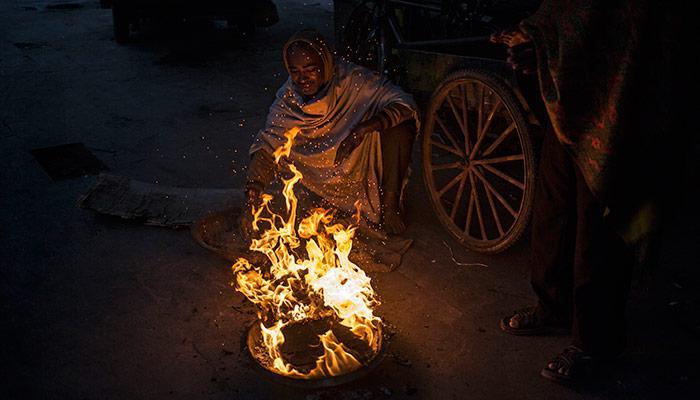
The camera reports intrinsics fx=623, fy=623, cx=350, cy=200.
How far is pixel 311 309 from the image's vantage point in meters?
3.10

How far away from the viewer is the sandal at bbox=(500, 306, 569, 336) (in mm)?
3232

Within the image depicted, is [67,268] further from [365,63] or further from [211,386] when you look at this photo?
[365,63]

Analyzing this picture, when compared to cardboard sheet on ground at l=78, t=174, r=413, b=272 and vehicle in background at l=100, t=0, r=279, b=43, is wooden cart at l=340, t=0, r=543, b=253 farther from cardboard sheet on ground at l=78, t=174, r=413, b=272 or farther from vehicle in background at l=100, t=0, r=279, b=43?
vehicle in background at l=100, t=0, r=279, b=43

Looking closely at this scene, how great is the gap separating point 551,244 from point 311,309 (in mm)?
1214

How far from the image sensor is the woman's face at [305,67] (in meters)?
3.78

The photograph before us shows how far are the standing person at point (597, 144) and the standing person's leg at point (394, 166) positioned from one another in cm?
118

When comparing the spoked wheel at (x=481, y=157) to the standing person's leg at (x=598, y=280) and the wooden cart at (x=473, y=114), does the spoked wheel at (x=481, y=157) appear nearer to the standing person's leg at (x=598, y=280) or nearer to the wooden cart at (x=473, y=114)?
the wooden cart at (x=473, y=114)

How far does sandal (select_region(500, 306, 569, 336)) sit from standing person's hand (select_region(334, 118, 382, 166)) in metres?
1.33

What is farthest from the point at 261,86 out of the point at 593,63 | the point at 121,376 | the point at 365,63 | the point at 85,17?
the point at 85,17

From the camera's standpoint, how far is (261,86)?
8023 millimetres

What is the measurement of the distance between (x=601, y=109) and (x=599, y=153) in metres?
0.17

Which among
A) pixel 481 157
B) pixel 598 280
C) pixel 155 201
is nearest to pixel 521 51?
pixel 598 280

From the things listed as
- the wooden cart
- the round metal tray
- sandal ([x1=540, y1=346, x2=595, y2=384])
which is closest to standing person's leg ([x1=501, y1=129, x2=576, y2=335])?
sandal ([x1=540, y1=346, x2=595, y2=384])

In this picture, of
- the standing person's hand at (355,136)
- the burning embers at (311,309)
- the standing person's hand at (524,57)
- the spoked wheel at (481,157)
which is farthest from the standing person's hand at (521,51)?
the burning embers at (311,309)
